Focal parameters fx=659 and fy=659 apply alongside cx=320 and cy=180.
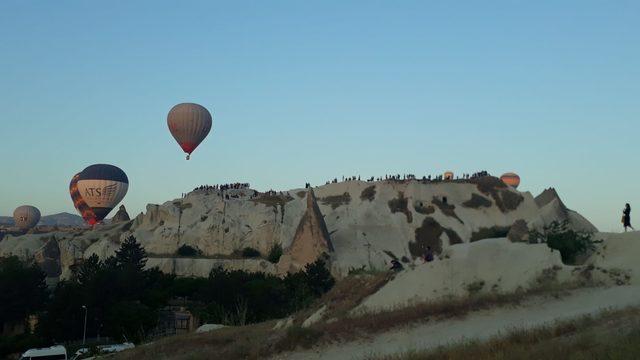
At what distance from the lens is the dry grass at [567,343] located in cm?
1172

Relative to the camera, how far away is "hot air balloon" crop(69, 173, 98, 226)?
115 meters

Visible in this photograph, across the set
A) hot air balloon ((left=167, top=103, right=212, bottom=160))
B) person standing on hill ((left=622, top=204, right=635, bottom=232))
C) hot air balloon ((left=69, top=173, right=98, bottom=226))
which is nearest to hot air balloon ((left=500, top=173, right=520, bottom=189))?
hot air balloon ((left=167, top=103, right=212, bottom=160))

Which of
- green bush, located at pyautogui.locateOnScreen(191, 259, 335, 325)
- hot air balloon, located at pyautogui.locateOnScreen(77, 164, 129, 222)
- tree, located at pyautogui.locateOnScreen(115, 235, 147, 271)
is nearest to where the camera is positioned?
green bush, located at pyautogui.locateOnScreen(191, 259, 335, 325)

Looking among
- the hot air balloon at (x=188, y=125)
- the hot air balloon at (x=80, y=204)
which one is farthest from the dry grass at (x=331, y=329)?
the hot air balloon at (x=80, y=204)

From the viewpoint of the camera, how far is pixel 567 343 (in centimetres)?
1307

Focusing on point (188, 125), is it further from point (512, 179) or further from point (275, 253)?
point (512, 179)

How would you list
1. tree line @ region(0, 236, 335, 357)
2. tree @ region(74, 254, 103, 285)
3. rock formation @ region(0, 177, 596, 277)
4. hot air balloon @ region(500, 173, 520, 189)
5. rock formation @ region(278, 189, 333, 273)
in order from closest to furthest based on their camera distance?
tree line @ region(0, 236, 335, 357), tree @ region(74, 254, 103, 285), rock formation @ region(278, 189, 333, 273), rock formation @ region(0, 177, 596, 277), hot air balloon @ region(500, 173, 520, 189)

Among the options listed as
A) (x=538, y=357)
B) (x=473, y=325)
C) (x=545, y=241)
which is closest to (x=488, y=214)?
(x=545, y=241)

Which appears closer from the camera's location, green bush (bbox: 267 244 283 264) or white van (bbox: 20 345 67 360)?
white van (bbox: 20 345 67 360)

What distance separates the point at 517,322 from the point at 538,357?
20.2 feet

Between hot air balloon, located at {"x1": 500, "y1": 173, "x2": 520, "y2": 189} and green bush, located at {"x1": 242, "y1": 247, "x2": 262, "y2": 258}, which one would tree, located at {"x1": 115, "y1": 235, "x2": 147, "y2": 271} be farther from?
hot air balloon, located at {"x1": 500, "y1": 173, "x2": 520, "y2": 189}

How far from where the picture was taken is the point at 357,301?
79.5 feet

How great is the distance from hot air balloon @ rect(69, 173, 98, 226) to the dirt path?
10300 centimetres

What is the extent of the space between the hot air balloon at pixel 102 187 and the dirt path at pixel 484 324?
96.8m
